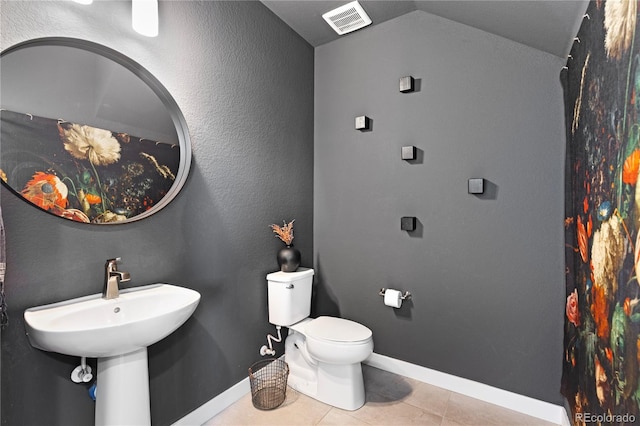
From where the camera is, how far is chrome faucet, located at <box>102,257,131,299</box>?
133 centimetres

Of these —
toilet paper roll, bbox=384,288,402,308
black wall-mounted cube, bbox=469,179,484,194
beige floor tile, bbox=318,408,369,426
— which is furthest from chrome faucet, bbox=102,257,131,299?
black wall-mounted cube, bbox=469,179,484,194

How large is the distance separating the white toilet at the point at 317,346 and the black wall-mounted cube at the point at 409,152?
1084mm

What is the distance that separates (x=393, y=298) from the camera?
220cm

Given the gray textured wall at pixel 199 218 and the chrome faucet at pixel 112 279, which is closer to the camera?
the gray textured wall at pixel 199 218

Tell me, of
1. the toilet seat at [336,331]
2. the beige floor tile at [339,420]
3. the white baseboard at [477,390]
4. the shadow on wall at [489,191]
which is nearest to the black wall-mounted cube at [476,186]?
the shadow on wall at [489,191]

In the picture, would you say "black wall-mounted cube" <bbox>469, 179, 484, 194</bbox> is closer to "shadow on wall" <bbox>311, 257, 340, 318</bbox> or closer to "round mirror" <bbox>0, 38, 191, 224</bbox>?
"shadow on wall" <bbox>311, 257, 340, 318</bbox>

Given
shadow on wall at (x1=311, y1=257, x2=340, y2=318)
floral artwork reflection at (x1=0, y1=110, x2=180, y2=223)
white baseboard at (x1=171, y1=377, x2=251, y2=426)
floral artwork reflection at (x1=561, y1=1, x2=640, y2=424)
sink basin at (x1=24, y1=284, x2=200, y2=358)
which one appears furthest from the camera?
shadow on wall at (x1=311, y1=257, x2=340, y2=318)

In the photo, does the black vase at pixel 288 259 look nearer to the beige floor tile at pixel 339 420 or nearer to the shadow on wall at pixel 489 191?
the beige floor tile at pixel 339 420

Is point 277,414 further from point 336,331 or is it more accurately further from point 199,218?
point 199,218

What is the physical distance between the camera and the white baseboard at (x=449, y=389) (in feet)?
5.79

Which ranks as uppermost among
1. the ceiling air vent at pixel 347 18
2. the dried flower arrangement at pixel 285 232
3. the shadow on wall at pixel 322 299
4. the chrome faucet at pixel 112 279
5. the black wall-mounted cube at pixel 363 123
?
the ceiling air vent at pixel 347 18

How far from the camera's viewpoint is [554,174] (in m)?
1.78

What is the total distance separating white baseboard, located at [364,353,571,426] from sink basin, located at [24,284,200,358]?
5.32ft

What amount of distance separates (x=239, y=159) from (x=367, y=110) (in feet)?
3.57
